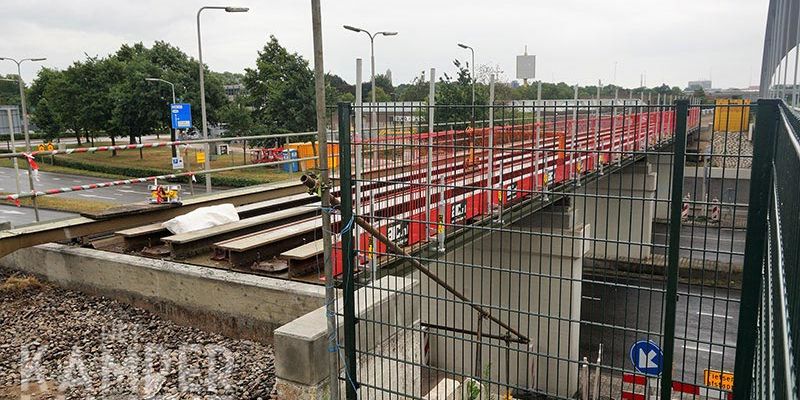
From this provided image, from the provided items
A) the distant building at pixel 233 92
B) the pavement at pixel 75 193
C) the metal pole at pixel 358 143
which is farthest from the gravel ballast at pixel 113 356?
the distant building at pixel 233 92

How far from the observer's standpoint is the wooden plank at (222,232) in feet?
24.6

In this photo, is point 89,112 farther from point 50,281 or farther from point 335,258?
point 335,258

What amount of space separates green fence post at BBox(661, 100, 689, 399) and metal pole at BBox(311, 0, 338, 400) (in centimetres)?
213

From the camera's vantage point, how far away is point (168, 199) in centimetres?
928

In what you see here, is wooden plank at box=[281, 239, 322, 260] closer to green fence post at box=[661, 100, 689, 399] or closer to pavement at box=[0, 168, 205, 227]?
green fence post at box=[661, 100, 689, 399]

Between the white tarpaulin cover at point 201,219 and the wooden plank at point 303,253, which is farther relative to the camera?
the white tarpaulin cover at point 201,219

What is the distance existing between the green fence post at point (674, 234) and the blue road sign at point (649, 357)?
0.11m

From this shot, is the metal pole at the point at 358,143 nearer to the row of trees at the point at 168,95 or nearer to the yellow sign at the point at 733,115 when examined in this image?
the yellow sign at the point at 733,115

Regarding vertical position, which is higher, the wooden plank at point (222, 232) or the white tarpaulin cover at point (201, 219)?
the white tarpaulin cover at point (201, 219)

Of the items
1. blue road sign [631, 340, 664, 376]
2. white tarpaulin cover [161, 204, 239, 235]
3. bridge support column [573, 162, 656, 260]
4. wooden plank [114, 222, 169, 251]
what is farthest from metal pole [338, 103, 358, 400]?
wooden plank [114, 222, 169, 251]

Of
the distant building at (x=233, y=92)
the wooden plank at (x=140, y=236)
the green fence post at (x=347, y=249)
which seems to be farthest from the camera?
the distant building at (x=233, y=92)

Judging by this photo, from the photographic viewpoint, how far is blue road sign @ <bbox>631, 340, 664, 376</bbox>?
3516mm

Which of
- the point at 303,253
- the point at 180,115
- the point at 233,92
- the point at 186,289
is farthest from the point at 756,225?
the point at 233,92

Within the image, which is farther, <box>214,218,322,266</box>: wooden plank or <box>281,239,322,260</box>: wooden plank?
<box>214,218,322,266</box>: wooden plank
